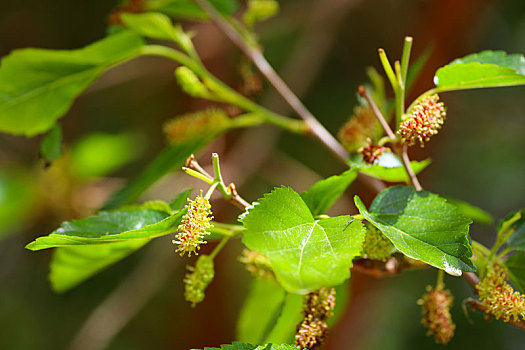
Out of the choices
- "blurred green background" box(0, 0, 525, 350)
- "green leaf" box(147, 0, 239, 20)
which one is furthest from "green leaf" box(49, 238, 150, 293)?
"blurred green background" box(0, 0, 525, 350)

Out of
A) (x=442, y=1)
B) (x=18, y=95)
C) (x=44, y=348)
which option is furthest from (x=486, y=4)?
(x=44, y=348)

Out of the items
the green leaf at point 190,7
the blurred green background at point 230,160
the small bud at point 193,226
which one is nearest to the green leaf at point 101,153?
the blurred green background at point 230,160

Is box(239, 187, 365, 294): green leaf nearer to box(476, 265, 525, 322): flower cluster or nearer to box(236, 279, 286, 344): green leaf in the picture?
box(476, 265, 525, 322): flower cluster

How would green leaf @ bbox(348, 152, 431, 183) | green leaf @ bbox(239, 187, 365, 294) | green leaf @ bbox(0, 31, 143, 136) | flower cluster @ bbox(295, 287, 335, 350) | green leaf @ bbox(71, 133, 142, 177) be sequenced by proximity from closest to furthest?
green leaf @ bbox(239, 187, 365, 294) → flower cluster @ bbox(295, 287, 335, 350) → green leaf @ bbox(348, 152, 431, 183) → green leaf @ bbox(0, 31, 143, 136) → green leaf @ bbox(71, 133, 142, 177)

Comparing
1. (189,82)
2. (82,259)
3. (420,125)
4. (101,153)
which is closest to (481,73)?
(420,125)

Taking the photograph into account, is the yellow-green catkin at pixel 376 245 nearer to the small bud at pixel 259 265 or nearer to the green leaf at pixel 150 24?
the small bud at pixel 259 265

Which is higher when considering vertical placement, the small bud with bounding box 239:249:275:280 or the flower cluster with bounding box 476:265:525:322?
the small bud with bounding box 239:249:275:280
